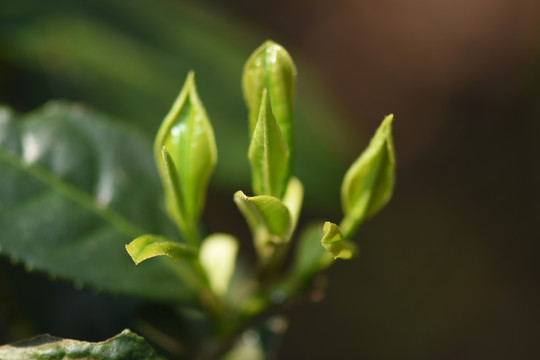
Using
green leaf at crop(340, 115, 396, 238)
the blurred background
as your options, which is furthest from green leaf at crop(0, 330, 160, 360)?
the blurred background

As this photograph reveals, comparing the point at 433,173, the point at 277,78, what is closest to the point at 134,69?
the point at 277,78

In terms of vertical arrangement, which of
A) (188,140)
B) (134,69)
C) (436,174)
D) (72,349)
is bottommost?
(72,349)

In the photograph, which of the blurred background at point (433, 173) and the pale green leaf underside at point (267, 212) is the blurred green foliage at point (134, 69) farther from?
the pale green leaf underside at point (267, 212)

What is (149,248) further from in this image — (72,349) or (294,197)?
(294,197)

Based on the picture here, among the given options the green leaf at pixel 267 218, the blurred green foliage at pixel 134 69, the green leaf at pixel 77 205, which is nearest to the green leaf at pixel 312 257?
the green leaf at pixel 267 218

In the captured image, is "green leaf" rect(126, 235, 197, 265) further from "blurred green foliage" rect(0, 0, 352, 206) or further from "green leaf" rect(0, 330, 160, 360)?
"blurred green foliage" rect(0, 0, 352, 206)

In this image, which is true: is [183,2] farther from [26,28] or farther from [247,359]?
[247,359]
